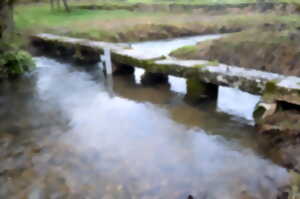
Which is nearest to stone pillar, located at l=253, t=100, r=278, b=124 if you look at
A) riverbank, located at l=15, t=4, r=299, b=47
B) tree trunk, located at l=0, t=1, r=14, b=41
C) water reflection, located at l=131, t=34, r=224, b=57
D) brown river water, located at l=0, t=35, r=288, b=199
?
brown river water, located at l=0, t=35, r=288, b=199

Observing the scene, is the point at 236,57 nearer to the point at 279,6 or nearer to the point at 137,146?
the point at 137,146

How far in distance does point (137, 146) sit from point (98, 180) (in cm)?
136

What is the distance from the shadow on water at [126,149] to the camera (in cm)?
559

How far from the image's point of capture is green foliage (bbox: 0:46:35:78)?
1234 centimetres

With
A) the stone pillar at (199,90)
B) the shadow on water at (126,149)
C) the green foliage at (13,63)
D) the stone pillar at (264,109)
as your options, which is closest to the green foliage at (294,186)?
the shadow on water at (126,149)

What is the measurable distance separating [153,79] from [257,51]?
3.99m

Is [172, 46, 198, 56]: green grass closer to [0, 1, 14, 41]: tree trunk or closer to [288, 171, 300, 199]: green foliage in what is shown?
[0, 1, 14, 41]: tree trunk

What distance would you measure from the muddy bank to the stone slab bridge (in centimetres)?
287

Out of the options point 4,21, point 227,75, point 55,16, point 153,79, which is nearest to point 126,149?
point 227,75

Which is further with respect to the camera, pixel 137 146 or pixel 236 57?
pixel 236 57

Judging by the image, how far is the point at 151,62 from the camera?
32.8ft

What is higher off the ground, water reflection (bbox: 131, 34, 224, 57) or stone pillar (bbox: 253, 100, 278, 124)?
stone pillar (bbox: 253, 100, 278, 124)

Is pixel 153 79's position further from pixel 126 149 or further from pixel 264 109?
pixel 264 109

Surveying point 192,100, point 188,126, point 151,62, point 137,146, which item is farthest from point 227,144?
point 151,62
